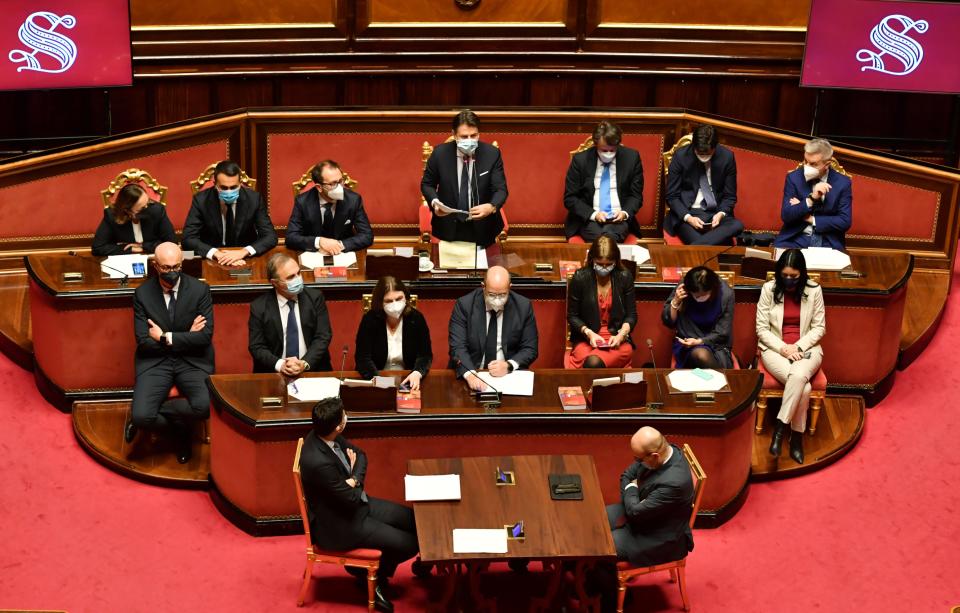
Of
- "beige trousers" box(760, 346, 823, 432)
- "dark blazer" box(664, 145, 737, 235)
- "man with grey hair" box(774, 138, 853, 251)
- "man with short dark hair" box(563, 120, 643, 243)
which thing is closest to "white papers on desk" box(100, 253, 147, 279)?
"man with short dark hair" box(563, 120, 643, 243)

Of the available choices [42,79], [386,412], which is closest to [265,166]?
[42,79]

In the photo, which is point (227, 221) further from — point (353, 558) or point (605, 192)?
point (353, 558)

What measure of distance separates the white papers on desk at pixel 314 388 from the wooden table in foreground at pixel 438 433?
5cm

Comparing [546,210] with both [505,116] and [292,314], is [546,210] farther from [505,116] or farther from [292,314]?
[292,314]

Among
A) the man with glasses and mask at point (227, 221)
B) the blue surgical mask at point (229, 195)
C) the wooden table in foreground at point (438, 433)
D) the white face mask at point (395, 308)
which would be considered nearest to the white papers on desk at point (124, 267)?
the man with glasses and mask at point (227, 221)

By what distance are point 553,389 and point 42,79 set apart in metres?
4.46

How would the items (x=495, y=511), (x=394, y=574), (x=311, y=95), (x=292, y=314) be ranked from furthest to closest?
1. (x=311, y=95)
2. (x=292, y=314)
3. (x=394, y=574)
4. (x=495, y=511)

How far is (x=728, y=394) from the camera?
22.8 ft

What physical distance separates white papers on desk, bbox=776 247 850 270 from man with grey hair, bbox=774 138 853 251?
0.67 feet

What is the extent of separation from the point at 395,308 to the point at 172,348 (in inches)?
49.7

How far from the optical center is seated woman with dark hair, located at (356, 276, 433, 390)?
7.11 meters

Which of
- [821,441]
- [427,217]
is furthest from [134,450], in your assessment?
[821,441]

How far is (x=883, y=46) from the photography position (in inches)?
378

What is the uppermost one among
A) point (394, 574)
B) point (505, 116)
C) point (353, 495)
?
point (505, 116)
